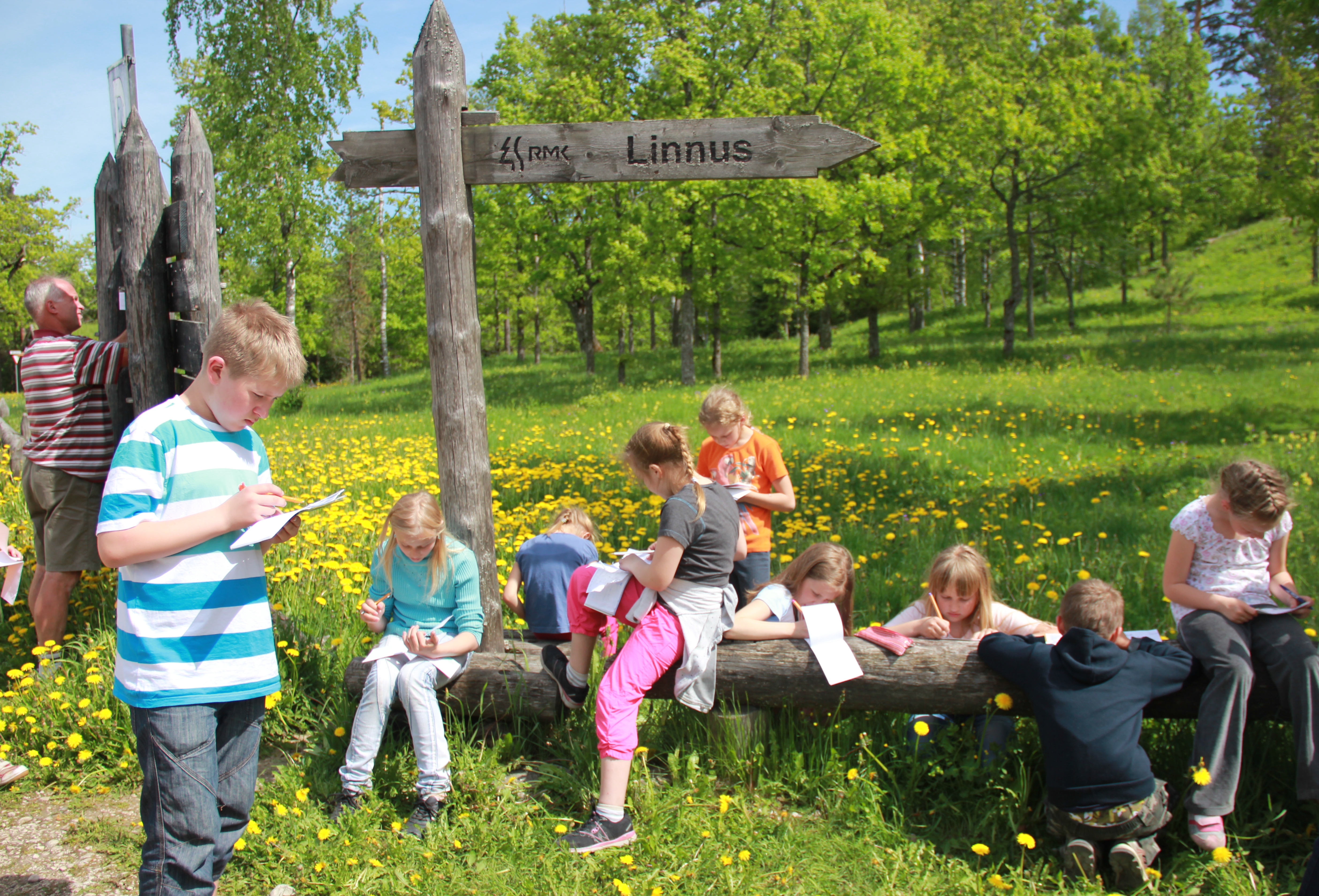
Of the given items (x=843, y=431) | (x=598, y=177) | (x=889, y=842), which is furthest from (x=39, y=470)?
(x=843, y=431)

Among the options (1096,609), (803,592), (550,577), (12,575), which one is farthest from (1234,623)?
(12,575)

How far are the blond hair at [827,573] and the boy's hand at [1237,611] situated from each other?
4.51 ft

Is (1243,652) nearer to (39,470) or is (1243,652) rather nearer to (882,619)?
(882,619)

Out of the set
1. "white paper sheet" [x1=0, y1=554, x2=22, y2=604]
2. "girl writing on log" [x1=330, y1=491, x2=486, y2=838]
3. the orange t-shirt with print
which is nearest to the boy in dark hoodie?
the orange t-shirt with print

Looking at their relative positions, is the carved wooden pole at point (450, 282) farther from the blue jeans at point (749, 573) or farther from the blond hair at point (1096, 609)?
the blond hair at point (1096, 609)

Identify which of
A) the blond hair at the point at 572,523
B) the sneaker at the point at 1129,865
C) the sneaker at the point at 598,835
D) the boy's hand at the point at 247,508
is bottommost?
the sneaker at the point at 1129,865

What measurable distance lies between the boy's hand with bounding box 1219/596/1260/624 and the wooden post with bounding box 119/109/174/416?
493cm

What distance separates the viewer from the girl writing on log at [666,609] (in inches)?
119

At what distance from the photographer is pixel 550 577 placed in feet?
13.0

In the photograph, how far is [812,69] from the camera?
70.2ft

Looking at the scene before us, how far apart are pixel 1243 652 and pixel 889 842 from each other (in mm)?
1446

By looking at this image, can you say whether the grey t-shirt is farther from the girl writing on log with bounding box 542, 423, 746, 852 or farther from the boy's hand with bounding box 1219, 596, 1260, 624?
the boy's hand with bounding box 1219, 596, 1260, 624

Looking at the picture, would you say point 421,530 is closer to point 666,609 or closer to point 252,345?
point 666,609

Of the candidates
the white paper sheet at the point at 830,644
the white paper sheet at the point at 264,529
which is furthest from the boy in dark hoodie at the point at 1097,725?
the white paper sheet at the point at 264,529
